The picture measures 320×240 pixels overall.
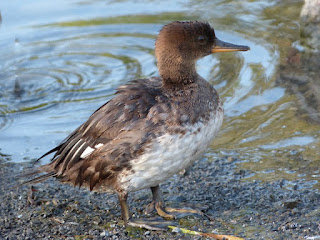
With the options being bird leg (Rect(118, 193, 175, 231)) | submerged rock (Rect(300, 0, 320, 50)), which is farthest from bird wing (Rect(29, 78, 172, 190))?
submerged rock (Rect(300, 0, 320, 50))

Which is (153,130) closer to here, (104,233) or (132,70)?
(104,233)

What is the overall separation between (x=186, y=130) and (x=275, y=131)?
2.15 meters

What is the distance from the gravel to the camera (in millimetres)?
5262

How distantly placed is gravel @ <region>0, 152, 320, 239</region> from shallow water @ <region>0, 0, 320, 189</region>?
0.26m

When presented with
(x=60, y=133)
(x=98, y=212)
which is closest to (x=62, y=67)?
(x=60, y=133)

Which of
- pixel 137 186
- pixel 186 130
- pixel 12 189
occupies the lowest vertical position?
pixel 12 189

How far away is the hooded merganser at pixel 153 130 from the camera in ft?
17.0

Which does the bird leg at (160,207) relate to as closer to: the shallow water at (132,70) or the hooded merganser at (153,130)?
the hooded merganser at (153,130)

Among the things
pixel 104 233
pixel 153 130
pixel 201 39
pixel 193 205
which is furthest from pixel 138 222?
pixel 201 39

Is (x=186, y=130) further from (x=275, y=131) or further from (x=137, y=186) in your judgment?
(x=275, y=131)

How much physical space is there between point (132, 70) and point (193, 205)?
3.88 m

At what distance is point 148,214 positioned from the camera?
573cm

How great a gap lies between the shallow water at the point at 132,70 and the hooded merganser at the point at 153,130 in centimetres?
114

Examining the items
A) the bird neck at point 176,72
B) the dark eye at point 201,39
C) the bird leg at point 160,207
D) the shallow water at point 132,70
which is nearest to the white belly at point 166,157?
the bird leg at point 160,207
